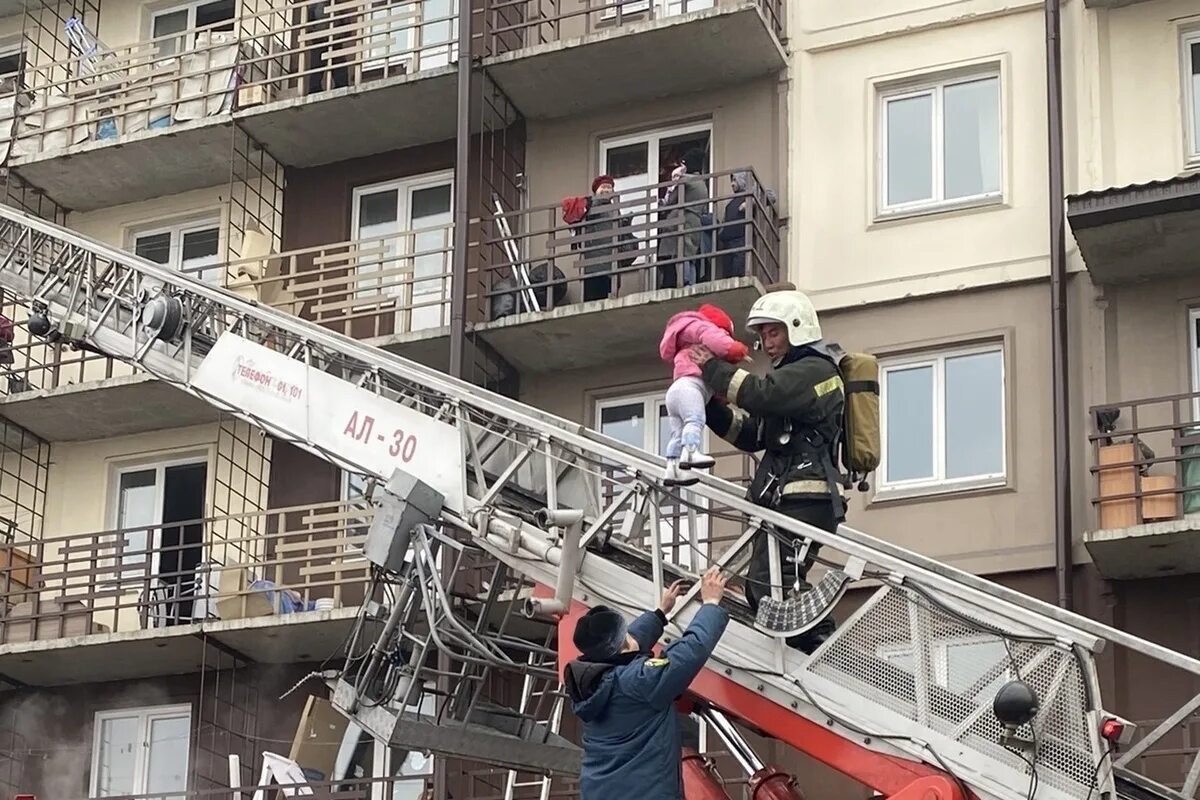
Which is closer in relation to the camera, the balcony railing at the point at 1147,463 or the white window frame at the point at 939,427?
the balcony railing at the point at 1147,463

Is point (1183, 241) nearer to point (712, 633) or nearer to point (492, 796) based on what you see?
point (492, 796)

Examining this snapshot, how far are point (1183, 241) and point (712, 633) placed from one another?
361 inches

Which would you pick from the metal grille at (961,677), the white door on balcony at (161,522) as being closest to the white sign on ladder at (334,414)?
the metal grille at (961,677)

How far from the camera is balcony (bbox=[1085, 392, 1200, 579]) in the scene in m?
17.1

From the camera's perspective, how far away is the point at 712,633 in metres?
10.5

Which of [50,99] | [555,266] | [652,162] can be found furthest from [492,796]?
[50,99]

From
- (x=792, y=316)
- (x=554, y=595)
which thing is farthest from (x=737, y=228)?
(x=554, y=595)

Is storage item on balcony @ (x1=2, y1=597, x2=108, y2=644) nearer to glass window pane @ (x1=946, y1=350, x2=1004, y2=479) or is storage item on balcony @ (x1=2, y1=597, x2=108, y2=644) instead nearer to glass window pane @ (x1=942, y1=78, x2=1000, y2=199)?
glass window pane @ (x1=946, y1=350, x2=1004, y2=479)

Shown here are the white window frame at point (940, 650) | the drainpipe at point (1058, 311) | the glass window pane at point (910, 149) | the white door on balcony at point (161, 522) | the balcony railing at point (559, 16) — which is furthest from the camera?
the white door on balcony at point (161, 522)

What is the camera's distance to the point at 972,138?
2000 cm

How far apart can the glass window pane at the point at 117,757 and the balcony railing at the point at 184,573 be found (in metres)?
1.08

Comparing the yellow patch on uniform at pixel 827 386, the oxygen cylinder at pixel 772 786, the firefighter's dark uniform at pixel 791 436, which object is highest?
the yellow patch on uniform at pixel 827 386

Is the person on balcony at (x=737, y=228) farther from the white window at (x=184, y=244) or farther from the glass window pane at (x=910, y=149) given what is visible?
the white window at (x=184, y=244)

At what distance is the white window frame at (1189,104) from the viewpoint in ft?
62.3
